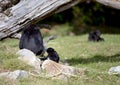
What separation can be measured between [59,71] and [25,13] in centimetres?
227

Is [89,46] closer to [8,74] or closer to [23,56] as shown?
[23,56]

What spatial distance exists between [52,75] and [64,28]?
698 inches

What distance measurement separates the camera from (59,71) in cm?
898

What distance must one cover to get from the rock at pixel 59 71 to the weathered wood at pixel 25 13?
1667 mm

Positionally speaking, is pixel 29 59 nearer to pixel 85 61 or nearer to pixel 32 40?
pixel 32 40

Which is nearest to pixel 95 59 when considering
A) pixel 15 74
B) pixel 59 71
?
pixel 59 71

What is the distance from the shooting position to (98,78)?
29.6ft

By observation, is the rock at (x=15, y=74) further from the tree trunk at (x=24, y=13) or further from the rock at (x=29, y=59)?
the tree trunk at (x=24, y=13)

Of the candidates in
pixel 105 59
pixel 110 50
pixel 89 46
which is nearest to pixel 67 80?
pixel 105 59

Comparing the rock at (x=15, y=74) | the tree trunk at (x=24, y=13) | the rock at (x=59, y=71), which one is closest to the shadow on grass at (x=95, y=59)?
the tree trunk at (x=24, y=13)

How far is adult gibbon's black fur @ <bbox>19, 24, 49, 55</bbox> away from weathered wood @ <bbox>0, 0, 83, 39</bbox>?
11.7 inches

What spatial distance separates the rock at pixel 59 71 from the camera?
8.88 meters

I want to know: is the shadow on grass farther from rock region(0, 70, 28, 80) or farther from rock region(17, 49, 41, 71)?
rock region(0, 70, 28, 80)

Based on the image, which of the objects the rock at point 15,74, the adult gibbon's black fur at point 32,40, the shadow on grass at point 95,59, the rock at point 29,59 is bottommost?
the shadow on grass at point 95,59
